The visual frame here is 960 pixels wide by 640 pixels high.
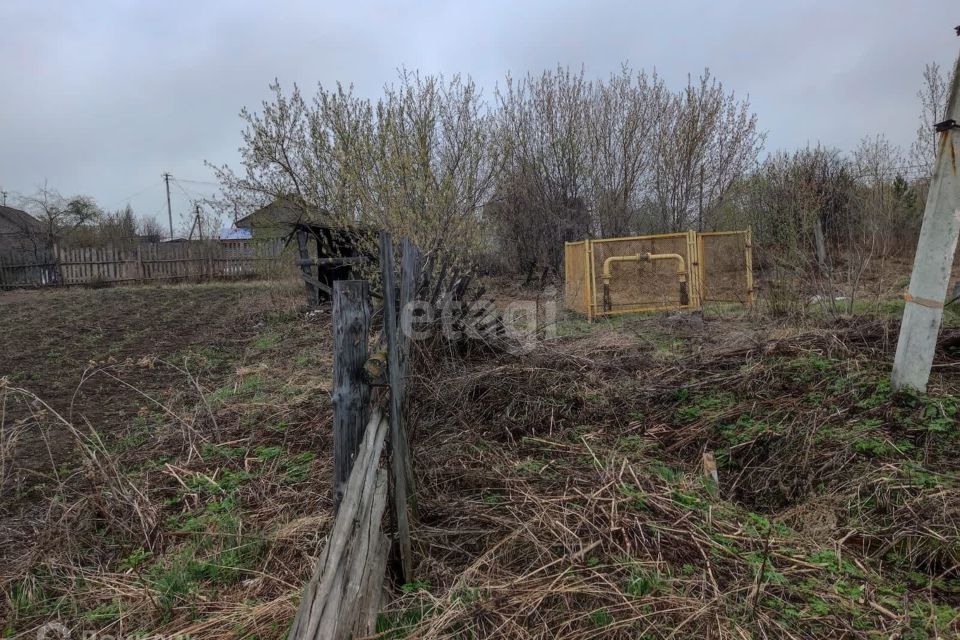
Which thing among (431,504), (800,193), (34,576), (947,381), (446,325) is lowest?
(34,576)

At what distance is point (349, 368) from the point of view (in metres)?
2.17

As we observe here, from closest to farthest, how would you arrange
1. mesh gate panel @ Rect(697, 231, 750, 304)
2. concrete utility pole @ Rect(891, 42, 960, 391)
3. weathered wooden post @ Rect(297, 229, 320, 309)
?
1. concrete utility pole @ Rect(891, 42, 960, 391)
2. mesh gate panel @ Rect(697, 231, 750, 304)
3. weathered wooden post @ Rect(297, 229, 320, 309)

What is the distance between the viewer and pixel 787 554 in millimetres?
2299

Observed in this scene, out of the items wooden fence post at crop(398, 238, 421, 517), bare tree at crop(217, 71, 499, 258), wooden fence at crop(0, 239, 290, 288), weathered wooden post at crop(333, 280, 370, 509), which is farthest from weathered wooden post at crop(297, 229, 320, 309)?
weathered wooden post at crop(333, 280, 370, 509)

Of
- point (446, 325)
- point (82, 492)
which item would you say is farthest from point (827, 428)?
point (82, 492)

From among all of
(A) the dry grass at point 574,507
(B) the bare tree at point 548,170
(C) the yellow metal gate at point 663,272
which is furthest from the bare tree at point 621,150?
(A) the dry grass at point 574,507

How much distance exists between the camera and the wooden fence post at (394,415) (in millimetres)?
2152

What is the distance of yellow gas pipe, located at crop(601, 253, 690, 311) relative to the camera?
9.71 metres

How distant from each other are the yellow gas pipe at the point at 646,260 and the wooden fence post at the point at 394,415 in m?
8.14

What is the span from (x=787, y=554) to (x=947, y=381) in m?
2.36

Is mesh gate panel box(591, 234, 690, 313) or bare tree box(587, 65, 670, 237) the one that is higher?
bare tree box(587, 65, 670, 237)

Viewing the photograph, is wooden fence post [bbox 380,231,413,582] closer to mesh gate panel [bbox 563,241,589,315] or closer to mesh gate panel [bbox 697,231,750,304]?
mesh gate panel [bbox 563,241,589,315]

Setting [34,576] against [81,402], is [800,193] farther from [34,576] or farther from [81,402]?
[81,402]

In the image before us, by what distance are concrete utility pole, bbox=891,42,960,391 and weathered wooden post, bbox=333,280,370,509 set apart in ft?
11.1
